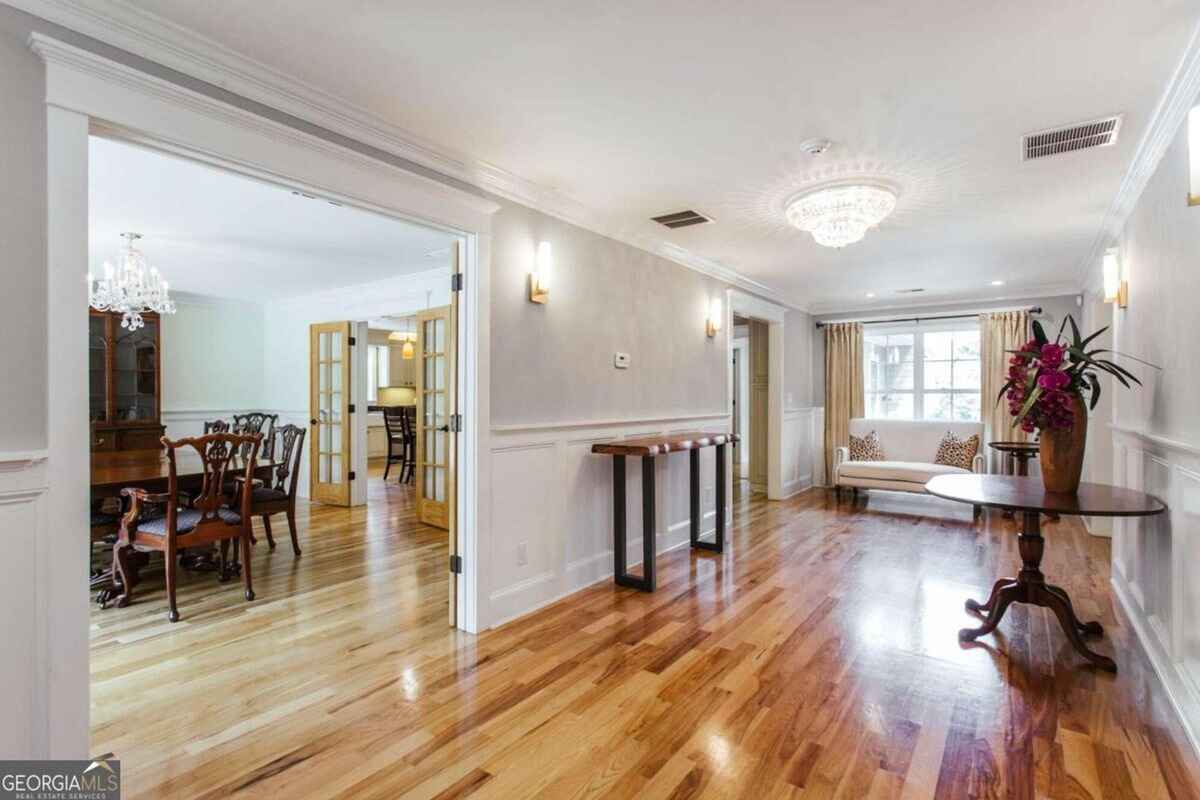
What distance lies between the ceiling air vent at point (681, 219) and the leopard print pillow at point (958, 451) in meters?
4.13

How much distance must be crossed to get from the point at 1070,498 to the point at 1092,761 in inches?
45.9

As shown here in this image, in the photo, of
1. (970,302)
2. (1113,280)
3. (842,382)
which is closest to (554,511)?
(1113,280)

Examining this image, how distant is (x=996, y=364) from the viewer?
250 inches

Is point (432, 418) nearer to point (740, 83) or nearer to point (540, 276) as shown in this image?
point (540, 276)

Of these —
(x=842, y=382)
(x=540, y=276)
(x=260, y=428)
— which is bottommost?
(x=260, y=428)

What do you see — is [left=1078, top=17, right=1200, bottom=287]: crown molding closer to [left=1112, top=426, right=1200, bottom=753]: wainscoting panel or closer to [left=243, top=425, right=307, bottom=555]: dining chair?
[left=1112, top=426, right=1200, bottom=753]: wainscoting panel

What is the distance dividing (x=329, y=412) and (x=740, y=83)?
5.58 meters

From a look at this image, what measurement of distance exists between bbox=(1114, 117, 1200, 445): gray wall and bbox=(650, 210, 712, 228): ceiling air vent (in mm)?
2172

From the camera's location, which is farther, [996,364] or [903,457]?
[903,457]

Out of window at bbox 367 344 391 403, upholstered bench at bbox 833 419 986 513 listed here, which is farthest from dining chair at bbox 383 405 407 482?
upholstered bench at bbox 833 419 986 513

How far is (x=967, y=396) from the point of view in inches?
268

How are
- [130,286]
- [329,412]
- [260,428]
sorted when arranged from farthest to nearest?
[329,412] < [260,428] < [130,286]

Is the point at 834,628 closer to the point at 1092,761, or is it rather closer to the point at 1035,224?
the point at 1092,761

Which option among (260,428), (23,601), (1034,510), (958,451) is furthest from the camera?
(958,451)
